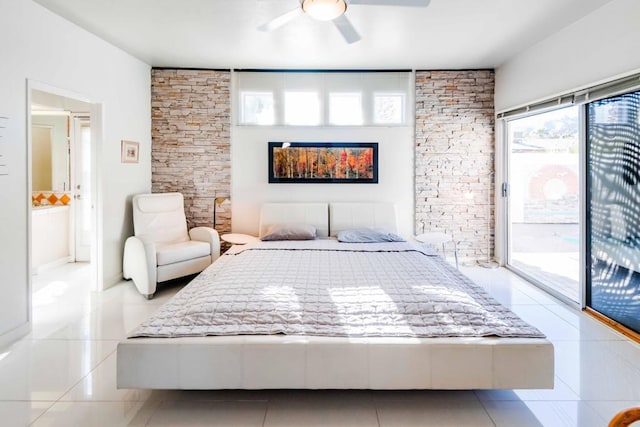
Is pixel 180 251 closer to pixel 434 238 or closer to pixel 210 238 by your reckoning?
pixel 210 238

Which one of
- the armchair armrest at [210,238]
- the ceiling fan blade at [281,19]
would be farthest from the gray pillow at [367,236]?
the ceiling fan blade at [281,19]

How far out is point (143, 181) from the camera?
16.8ft

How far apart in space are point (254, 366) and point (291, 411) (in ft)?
1.10

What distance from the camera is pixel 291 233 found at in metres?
4.60

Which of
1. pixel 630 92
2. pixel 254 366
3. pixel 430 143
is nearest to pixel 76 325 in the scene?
pixel 254 366

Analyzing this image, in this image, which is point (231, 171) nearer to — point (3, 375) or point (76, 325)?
point (76, 325)

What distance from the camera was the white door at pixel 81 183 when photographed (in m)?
5.67

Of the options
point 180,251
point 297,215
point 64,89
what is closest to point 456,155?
point 297,215

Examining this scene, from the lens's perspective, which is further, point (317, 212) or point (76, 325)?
point (317, 212)

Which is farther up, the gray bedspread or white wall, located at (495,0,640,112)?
white wall, located at (495,0,640,112)

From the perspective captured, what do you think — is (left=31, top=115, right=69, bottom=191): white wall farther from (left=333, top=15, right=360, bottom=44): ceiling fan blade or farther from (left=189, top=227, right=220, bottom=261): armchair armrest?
(left=333, top=15, right=360, bottom=44): ceiling fan blade

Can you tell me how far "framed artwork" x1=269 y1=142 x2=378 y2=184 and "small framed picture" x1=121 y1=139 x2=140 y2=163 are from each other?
178 cm

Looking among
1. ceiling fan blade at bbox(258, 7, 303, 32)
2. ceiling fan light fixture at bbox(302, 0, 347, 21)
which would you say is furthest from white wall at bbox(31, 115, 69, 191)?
ceiling fan light fixture at bbox(302, 0, 347, 21)

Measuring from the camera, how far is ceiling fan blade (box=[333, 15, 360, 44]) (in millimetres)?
3262
